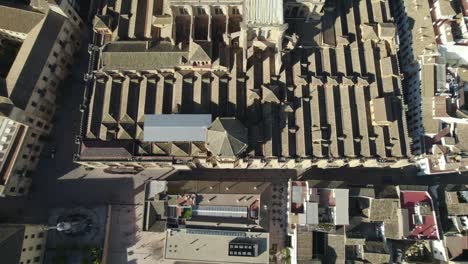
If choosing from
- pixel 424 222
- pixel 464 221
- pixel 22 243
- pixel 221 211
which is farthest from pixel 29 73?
pixel 464 221

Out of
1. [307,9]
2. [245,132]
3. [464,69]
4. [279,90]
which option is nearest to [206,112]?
[245,132]

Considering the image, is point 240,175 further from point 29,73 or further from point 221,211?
point 29,73

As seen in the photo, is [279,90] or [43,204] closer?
[279,90]

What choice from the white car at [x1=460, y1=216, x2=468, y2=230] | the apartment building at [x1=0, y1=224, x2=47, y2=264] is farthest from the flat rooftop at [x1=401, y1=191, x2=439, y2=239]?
the apartment building at [x1=0, y1=224, x2=47, y2=264]

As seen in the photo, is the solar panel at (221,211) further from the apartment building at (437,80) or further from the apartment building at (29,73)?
the apartment building at (437,80)

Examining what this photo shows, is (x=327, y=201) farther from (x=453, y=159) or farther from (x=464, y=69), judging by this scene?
(x=464, y=69)

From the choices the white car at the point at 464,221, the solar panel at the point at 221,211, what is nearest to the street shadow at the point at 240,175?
the solar panel at the point at 221,211

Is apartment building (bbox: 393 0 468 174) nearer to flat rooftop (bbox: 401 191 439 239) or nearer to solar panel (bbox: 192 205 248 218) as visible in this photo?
flat rooftop (bbox: 401 191 439 239)
